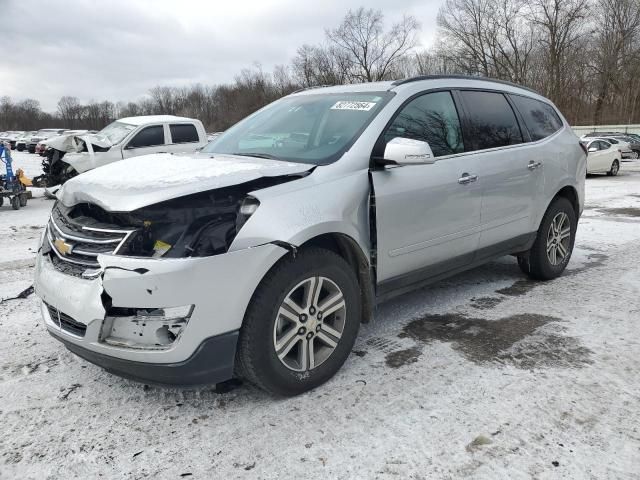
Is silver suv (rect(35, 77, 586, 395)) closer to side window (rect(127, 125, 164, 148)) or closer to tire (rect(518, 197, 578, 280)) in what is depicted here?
tire (rect(518, 197, 578, 280))

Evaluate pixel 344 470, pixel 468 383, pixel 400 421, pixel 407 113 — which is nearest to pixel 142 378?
pixel 344 470

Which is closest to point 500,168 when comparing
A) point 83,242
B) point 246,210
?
point 246,210

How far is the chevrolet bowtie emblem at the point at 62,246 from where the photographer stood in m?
2.62

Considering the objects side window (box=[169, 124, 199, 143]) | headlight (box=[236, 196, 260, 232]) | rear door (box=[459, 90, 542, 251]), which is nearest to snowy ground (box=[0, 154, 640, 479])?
rear door (box=[459, 90, 542, 251])

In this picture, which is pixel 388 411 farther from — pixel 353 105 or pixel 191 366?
pixel 353 105

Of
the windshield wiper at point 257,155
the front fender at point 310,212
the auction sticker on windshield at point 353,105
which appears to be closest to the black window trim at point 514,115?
the auction sticker on windshield at point 353,105

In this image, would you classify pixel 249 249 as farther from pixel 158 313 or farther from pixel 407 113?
pixel 407 113

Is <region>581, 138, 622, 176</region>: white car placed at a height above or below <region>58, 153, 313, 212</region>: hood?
below

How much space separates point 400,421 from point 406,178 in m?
1.49

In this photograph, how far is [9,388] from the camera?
2.91 m

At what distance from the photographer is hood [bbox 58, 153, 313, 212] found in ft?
8.05

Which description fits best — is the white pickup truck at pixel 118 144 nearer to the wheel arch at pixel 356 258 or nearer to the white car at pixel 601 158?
the wheel arch at pixel 356 258

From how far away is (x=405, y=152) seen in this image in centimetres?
296

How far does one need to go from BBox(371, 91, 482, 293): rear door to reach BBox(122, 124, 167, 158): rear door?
9.15 m
